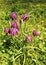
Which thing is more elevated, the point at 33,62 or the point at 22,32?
the point at 22,32

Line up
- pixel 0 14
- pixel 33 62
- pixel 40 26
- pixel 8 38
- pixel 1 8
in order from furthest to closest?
pixel 1 8
pixel 0 14
pixel 40 26
pixel 8 38
pixel 33 62

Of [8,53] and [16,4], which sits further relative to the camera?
[16,4]

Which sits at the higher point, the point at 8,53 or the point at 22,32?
the point at 22,32

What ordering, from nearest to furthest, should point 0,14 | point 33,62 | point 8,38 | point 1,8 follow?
point 33,62, point 8,38, point 0,14, point 1,8

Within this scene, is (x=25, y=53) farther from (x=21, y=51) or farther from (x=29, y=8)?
(x=29, y=8)

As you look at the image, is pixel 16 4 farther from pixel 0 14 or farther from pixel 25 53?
pixel 25 53

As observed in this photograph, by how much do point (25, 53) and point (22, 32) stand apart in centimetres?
44

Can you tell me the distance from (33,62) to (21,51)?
0.33 m

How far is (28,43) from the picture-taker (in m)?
4.56

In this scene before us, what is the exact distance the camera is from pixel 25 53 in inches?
175

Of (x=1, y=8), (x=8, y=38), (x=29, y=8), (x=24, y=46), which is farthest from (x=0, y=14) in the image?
(x=24, y=46)

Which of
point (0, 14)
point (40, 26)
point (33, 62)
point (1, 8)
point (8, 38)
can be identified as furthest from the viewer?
point (1, 8)

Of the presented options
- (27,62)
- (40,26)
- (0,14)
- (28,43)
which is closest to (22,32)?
(28,43)

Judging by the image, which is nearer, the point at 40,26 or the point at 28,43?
the point at 28,43
